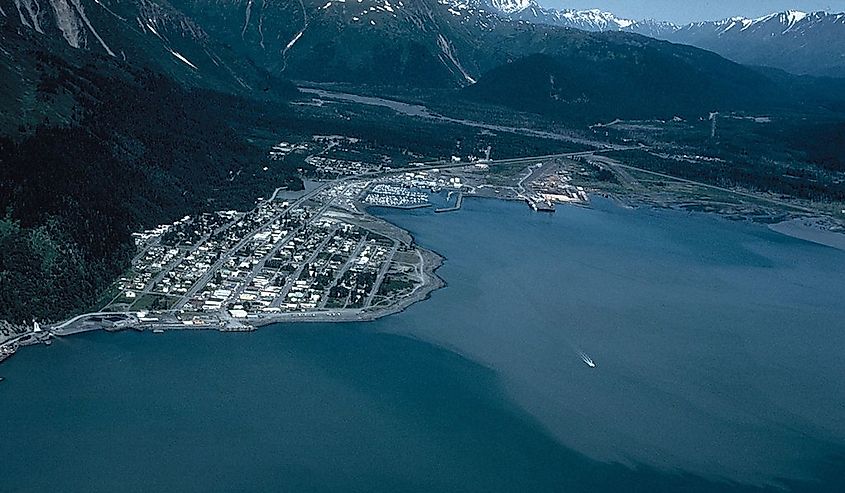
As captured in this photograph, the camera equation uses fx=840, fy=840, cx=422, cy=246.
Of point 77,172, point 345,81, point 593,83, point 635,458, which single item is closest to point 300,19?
point 345,81

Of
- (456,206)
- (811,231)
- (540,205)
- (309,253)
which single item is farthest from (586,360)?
(811,231)

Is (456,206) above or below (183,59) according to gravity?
below

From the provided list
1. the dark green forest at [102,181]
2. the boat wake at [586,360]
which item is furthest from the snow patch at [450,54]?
the boat wake at [586,360]

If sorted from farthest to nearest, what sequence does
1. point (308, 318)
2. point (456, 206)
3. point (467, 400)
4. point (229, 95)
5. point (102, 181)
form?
point (229, 95)
point (456, 206)
point (102, 181)
point (308, 318)
point (467, 400)

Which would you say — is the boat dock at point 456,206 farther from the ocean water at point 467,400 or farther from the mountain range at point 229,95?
the ocean water at point 467,400

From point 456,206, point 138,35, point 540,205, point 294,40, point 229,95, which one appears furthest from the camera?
point 294,40

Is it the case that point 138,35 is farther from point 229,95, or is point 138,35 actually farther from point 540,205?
point 540,205

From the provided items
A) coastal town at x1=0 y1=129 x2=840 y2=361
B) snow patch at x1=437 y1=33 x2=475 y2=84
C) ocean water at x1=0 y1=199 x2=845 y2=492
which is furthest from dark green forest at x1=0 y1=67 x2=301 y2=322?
snow patch at x1=437 y1=33 x2=475 y2=84

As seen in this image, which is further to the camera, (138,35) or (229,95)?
(229,95)
